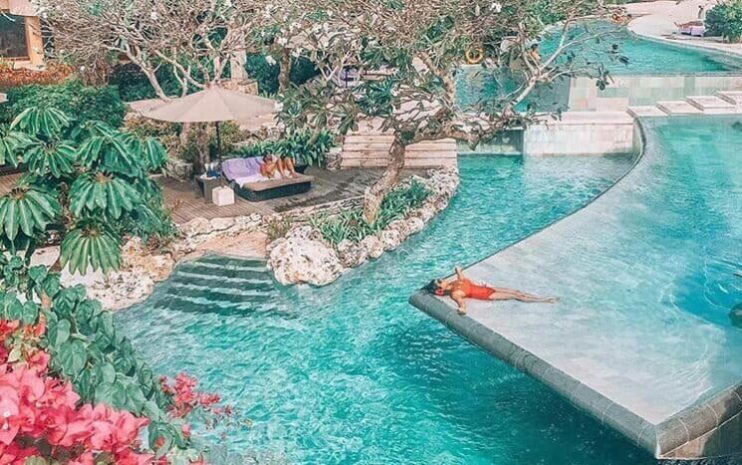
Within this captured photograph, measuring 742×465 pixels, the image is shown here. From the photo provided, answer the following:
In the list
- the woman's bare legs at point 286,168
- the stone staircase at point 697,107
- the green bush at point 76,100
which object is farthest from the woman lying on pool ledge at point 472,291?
the stone staircase at point 697,107

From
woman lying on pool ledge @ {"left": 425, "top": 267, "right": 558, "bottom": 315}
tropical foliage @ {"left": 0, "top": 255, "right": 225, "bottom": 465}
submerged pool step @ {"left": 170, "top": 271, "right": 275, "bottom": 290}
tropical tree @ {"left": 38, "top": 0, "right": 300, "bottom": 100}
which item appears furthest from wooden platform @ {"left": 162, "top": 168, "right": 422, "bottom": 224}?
tropical foliage @ {"left": 0, "top": 255, "right": 225, "bottom": 465}

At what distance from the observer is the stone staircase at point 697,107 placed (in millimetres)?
27828

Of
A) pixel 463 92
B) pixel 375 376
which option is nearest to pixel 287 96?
pixel 375 376

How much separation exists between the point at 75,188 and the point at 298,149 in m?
16.2

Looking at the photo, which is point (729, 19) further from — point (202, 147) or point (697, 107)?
point (202, 147)

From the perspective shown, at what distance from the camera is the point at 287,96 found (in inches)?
722

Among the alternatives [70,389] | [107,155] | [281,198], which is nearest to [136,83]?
[281,198]

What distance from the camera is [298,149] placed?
2286cm

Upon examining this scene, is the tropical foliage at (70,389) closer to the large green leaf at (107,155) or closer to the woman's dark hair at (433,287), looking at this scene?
the large green leaf at (107,155)

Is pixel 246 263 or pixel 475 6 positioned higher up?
pixel 475 6

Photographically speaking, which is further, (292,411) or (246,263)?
(246,263)

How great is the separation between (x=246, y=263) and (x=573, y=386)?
8611mm

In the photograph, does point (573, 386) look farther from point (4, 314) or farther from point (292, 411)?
point (4, 314)

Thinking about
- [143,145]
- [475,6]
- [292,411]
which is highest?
[475,6]
